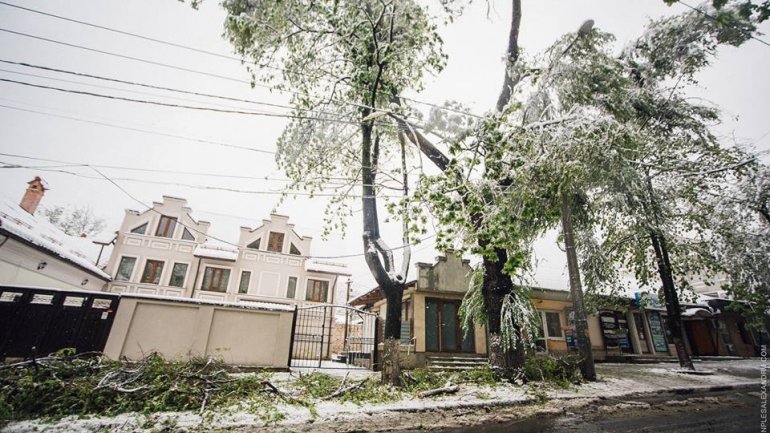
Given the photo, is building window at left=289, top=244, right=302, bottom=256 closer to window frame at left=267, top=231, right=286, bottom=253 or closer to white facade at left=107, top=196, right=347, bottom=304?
white facade at left=107, top=196, right=347, bottom=304

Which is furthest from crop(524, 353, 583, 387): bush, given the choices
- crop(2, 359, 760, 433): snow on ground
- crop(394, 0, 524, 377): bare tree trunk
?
crop(394, 0, 524, 377): bare tree trunk

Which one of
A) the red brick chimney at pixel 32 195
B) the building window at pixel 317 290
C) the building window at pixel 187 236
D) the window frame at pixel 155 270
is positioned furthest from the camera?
the building window at pixel 317 290

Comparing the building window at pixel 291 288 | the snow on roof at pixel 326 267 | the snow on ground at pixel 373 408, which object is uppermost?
→ the snow on roof at pixel 326 267

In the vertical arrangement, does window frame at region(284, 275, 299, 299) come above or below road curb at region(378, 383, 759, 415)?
above

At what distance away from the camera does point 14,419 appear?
16.0 feet

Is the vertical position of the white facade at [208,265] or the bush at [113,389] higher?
the white facade at [208,265]

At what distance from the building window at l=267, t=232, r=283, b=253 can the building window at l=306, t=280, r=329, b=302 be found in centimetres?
364

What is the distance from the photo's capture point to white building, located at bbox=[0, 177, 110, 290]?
469 inches

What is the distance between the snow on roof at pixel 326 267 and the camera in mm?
23945

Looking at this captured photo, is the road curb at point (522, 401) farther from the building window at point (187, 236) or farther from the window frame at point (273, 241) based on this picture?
the building window at point (187, 236)

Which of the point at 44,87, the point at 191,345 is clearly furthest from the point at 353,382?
the point at 44,87

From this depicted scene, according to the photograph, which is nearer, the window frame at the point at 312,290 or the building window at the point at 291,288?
the building window at the point at 291,288

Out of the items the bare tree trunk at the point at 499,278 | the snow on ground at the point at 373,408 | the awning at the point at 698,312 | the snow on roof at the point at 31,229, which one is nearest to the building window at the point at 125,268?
the snow on roof at the point at 31,229

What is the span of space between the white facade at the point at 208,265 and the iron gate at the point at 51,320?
515 inches
